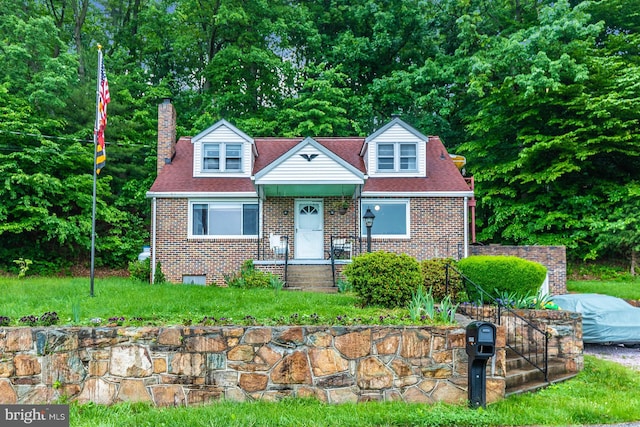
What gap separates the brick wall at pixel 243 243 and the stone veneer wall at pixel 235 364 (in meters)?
9.60

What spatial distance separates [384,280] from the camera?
7.99m

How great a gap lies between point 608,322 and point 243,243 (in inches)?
419

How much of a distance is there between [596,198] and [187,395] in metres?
19.9

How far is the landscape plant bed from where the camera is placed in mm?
6273

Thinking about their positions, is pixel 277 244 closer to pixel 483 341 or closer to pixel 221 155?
pixel 221 155

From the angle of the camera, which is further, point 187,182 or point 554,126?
point 554,126

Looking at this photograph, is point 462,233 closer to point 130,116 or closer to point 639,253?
point 639,253

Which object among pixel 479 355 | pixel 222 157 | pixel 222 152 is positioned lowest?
pixel 479 355

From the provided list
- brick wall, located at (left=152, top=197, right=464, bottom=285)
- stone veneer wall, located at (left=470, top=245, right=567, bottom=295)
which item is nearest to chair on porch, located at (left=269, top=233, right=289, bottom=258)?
brick wall, located at (left=152, top=197, right=464, bottom=285)

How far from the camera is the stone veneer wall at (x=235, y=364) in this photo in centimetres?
562

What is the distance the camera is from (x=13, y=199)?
61.1ft

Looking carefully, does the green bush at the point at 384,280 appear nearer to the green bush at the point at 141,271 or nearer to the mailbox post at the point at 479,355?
the mailbox post at the point at 479,355

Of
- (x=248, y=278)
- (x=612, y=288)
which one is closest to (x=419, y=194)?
(x=248, y=278)

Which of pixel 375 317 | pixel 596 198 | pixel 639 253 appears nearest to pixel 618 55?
pixel 596 198
